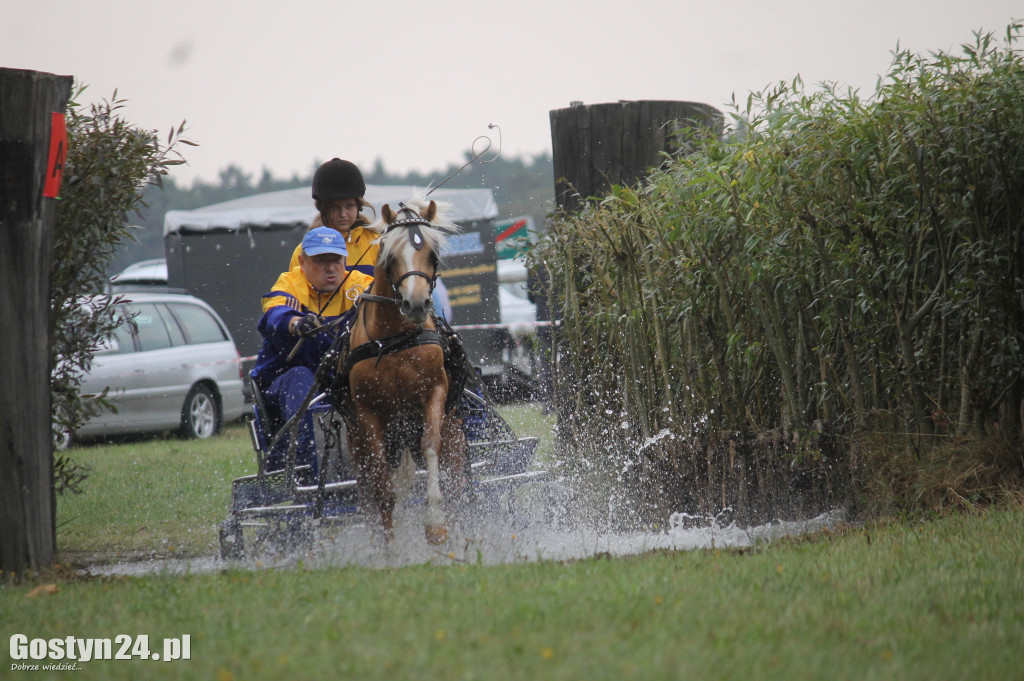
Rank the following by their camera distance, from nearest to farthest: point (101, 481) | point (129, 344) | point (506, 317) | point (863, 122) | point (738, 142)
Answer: point (863, 122) → point (738, 142) → point (101, 481) → point (129, 344) → point (506, 317)

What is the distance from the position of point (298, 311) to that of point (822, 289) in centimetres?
323

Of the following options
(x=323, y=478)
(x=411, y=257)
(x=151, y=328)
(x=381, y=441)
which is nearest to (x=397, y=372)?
(x=381, y=441)

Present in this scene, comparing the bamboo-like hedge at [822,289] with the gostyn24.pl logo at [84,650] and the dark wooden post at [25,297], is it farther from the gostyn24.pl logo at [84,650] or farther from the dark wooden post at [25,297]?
the gostyn24.pl logo at [84,650]

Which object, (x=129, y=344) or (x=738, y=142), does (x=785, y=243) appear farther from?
(x=129, y=344)

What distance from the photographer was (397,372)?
233 inches

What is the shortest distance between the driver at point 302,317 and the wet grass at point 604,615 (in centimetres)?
162

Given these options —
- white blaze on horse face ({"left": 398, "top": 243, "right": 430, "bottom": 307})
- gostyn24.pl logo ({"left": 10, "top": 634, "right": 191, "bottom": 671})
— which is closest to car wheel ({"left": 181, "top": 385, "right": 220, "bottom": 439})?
white blaze on horse face ({"left": 398, "top": 243, "right": 430, "bottom": 307})

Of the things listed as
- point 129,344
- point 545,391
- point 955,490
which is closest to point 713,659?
point 955,490

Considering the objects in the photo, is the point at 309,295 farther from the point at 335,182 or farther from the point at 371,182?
the point at 371,182

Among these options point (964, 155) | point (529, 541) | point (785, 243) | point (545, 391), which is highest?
point (964, 155)

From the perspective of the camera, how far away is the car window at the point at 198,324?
48.7ft

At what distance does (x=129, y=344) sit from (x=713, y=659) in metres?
12.1

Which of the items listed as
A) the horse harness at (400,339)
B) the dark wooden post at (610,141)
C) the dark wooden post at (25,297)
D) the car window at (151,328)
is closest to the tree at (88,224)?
the dark wooden post at (25,297)

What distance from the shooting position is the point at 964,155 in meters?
5.15
